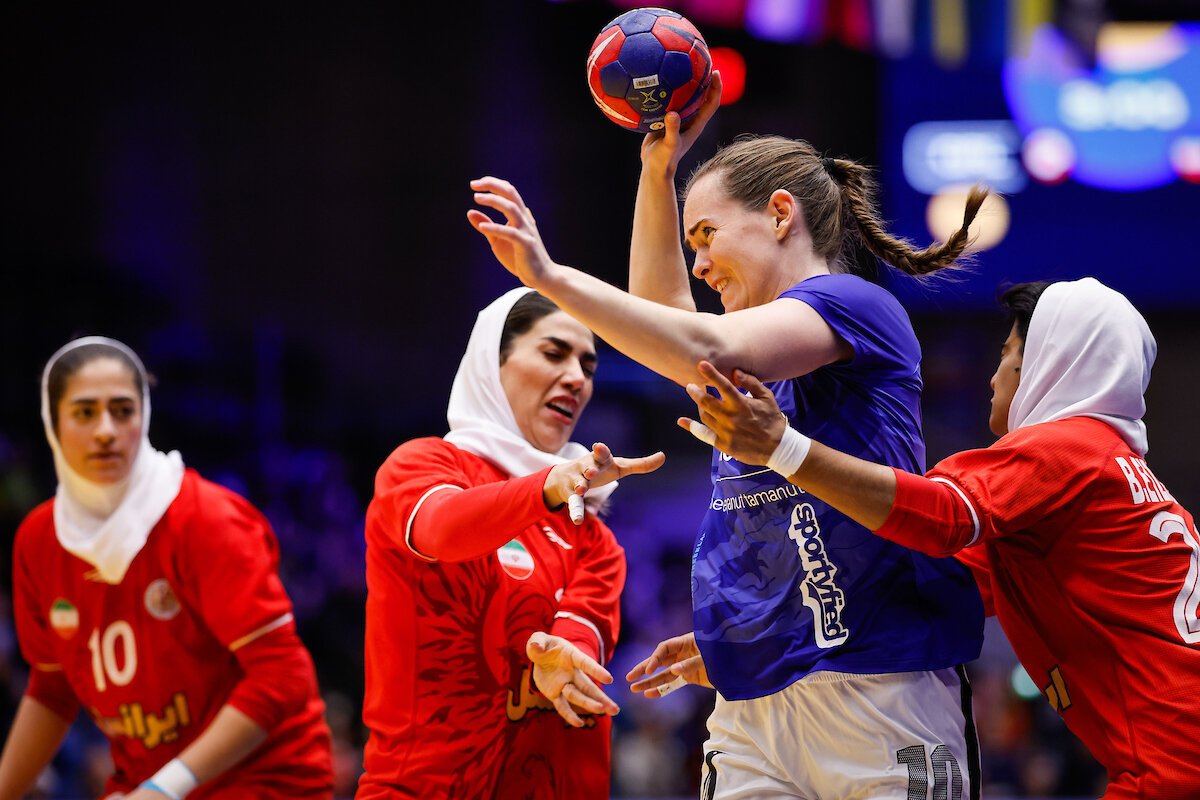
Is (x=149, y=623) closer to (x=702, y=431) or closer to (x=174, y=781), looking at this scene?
(x=174, y=781)

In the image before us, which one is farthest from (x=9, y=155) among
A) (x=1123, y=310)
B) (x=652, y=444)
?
(x=1123, y=310)

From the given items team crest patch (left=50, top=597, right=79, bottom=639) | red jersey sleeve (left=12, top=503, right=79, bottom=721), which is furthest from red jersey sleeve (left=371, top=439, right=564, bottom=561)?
red jersey sleeve (left=12, top=503, right=79, bottom=721)

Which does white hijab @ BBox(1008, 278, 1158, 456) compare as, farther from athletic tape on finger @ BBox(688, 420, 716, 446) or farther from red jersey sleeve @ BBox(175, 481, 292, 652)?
red jersey sleeve @ BBox(175, 481, 292, 652)

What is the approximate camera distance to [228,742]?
9.17 feet

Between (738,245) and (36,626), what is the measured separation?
2355mm

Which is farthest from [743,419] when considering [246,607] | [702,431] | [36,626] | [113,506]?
[36,626]

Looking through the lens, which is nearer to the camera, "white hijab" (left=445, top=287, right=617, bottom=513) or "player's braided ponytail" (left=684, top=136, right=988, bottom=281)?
"player's braided ponytail" (left=684, top=136, right=988, bottom=281)

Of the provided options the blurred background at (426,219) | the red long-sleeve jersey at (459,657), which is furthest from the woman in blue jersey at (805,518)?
the blurred background at (426,219)

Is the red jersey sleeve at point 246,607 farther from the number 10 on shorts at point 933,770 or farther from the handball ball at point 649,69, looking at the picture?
the number 10 on shorts at point 933,770

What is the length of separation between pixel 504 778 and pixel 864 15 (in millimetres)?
5262

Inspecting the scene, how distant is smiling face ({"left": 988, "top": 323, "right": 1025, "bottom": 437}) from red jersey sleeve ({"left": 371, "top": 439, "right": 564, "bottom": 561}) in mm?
1011

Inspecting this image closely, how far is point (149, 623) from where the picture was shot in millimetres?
2998

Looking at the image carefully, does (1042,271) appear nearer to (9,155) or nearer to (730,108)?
(730,108)

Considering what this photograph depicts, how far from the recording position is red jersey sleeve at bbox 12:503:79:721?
3.20 meters
